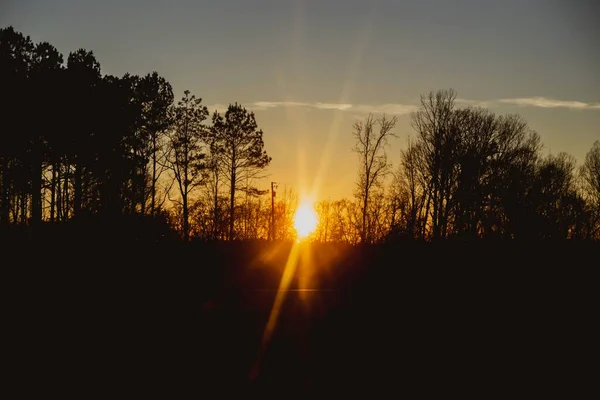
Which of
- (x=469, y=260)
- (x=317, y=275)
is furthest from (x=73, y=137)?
(x=469, y=260)

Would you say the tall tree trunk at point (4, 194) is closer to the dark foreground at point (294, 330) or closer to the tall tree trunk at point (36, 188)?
the tall tree trunk at point (36, 188)

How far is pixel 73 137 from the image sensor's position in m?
29.2

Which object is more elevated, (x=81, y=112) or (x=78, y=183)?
(x=81, y=112)

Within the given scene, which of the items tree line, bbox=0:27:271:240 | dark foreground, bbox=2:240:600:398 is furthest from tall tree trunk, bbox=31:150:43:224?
dark foreground, bbox=2:240:600:398

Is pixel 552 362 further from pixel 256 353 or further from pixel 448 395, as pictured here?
pixel 256 353

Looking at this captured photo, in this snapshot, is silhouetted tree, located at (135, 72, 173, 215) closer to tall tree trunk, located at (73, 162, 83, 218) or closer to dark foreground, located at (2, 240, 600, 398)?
tall tree trunk, located at (73, 162, 83, 218)

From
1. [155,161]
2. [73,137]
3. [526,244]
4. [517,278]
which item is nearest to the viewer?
[517,278]

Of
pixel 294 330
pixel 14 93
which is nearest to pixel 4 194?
pixel 14 93

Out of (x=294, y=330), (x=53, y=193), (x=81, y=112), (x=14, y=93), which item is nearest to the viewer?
(x=294, y=330)

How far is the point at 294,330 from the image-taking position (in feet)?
33.3

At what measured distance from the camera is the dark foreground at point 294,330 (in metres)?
7.60

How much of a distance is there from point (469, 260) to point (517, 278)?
3.03 m

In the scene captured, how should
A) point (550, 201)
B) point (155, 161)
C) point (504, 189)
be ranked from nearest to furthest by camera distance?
point (155, 161) < point (504, 189) < point (550, 201)

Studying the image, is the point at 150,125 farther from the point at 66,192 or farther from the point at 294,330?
the point at 294,330
